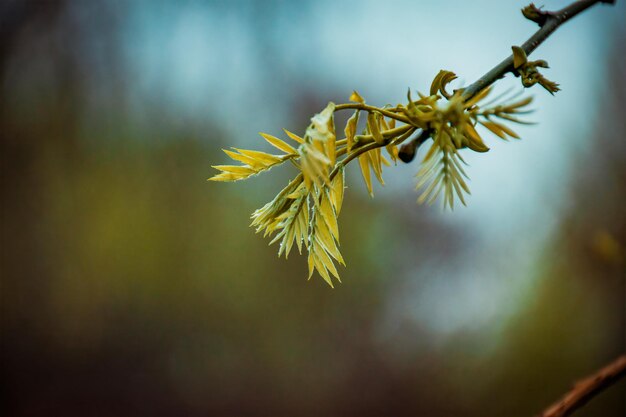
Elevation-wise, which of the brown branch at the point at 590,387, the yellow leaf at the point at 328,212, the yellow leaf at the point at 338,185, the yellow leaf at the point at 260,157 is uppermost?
the yellow leaf at the point at 260,157

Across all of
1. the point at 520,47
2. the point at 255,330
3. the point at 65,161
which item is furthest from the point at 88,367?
the point at 520,47

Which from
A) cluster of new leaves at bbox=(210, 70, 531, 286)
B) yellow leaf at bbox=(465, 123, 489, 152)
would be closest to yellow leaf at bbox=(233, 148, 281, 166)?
cluster of new leaves at bbox=(210, 70, 531, 286)

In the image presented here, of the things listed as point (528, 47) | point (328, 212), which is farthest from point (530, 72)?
point (328, 212)

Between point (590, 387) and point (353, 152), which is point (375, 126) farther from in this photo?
point (590, 387)

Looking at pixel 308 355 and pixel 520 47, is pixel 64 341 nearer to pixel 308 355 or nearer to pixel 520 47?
pixel 308 355

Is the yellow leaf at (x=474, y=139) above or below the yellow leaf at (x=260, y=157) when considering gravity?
below

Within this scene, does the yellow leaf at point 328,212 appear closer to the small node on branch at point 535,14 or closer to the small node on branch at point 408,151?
the small node on branch at point 408,151

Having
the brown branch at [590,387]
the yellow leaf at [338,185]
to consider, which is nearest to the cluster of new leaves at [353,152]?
the yellow leaf at [338,185]

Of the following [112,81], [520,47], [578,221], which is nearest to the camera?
[520,47]
